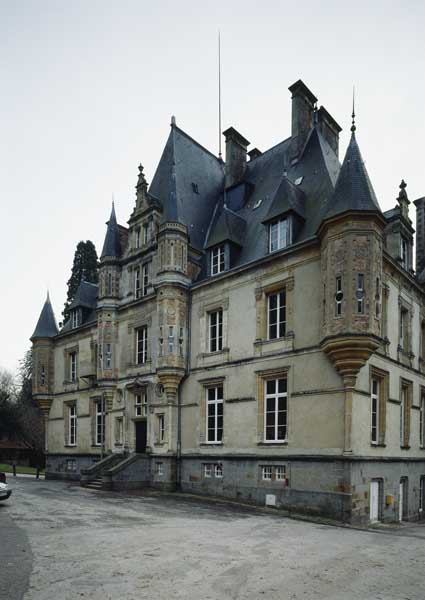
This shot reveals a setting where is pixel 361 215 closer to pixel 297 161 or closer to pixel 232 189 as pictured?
pixel 297 161

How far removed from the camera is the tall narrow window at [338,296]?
57.4 feet

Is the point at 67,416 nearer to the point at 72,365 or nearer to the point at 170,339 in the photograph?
the point at 72,365

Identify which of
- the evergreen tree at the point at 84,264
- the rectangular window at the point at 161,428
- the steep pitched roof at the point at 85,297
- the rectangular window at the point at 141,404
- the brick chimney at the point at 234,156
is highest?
the brick chimney at the point at 234,156

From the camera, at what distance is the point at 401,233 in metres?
22.2

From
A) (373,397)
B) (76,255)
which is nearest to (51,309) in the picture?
(76,255)

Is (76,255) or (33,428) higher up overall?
(76,255)

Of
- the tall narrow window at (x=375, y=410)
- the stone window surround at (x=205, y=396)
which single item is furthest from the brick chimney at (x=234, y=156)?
the tall narrow window at (x=375, y=410)

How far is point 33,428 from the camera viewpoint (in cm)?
5094

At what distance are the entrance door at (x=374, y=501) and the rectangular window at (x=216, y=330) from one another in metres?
8.46

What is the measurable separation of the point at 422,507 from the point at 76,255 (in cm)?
4025

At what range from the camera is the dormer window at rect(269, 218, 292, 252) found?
68.9ft

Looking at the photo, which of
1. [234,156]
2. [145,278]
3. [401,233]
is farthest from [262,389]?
[234,156]

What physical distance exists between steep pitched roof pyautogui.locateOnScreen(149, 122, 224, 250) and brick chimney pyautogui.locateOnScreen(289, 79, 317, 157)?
584 centimetres

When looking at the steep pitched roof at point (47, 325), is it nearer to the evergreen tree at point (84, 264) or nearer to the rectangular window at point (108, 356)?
the rectangular window at point (108, 356)
